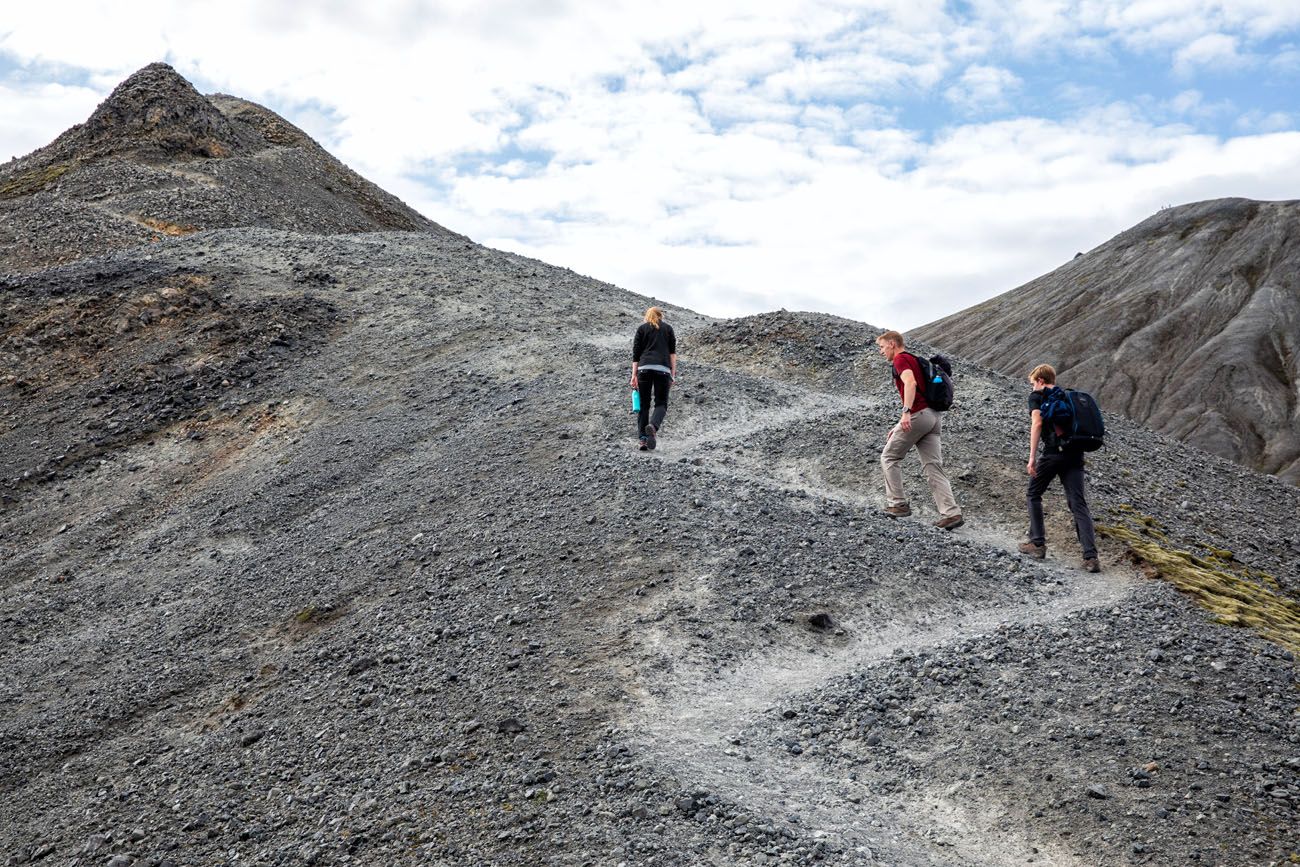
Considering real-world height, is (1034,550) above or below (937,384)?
below

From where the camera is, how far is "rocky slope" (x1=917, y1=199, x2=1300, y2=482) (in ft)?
263

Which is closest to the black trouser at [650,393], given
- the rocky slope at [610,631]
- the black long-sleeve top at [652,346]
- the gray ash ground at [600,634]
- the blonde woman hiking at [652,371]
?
the blonde woman hiking at [652,371]

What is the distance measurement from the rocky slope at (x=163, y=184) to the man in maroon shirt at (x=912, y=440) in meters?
26.1

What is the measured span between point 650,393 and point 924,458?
15.3 feet

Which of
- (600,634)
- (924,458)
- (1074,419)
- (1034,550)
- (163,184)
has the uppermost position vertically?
(163,184)

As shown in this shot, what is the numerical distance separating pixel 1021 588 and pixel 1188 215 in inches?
4363

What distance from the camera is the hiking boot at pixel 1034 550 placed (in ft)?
43.1

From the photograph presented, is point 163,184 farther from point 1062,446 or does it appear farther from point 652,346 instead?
point 1062,446

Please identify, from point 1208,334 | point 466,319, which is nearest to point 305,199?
point 466,319

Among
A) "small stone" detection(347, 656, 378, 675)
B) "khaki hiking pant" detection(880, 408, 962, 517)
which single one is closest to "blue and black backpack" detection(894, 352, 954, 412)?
"khaki hiking pant" detection(880, 408, 962, 517)

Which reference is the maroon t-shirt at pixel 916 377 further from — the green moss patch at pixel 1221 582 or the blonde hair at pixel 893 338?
the green moss patch at pixel 1221 582

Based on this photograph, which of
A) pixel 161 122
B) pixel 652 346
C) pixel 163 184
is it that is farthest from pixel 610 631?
pixel 161 122

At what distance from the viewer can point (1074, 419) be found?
12.5m

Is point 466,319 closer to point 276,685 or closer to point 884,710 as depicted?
point 276,685
